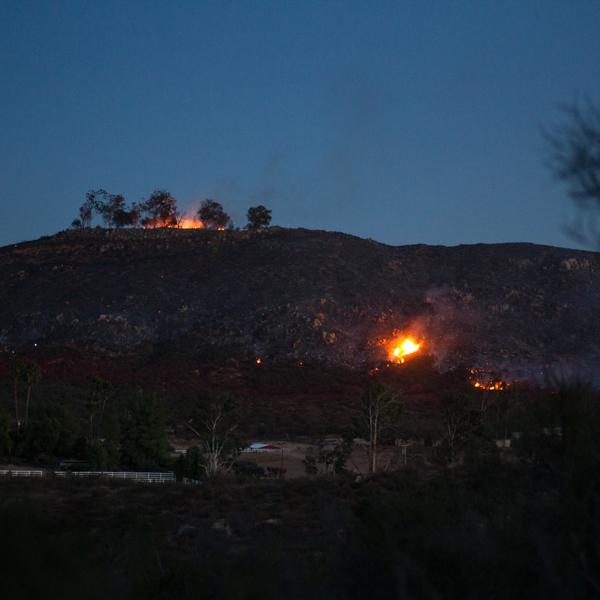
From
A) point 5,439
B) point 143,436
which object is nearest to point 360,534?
point 143,436

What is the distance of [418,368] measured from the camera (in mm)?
74562

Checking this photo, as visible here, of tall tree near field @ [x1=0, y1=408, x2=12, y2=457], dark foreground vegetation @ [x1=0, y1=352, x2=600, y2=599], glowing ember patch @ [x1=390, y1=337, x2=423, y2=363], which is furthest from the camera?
glowing ember patch @ [x1=390, y1=337, x2=423, y2=363]

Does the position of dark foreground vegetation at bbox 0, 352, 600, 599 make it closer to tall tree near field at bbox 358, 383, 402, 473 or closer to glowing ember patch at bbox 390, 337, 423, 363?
tall tree near field at bbox 358, 383, 402, 473

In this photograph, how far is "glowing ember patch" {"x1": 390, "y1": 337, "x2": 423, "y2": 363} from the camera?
7731 cm

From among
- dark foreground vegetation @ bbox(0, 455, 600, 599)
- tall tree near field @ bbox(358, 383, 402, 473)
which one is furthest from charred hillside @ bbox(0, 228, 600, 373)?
dark foreground vegetation @ bbox(0, 455, 600, 599)

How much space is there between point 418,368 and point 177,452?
3119cm

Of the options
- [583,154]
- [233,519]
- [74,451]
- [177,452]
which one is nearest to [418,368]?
[177,452]

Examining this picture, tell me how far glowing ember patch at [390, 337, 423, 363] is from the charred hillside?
1.35m

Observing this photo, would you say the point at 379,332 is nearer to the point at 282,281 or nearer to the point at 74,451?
the point at 282,281

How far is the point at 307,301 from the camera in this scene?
85.1m

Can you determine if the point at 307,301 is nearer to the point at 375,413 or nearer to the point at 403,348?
the point at 403,348

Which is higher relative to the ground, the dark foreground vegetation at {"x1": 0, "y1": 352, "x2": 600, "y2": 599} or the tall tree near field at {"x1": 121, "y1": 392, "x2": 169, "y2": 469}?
the tall tree near field at {"x1": 121, "y1": 392, "x2": 169, "y2": 469}

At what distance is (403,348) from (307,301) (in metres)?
11.3

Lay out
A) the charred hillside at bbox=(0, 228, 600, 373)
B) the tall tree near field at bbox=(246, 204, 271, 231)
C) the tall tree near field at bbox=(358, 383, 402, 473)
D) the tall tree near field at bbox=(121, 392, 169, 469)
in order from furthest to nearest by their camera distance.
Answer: the tall tree near field at bbox=(246, 204, 271, 231)
the charred hillside at bbox=(0, 228, 600, 373)
the tall tree near field at bbox=(121, 392, 169, 469)
the tall tree near field at bbox=(358, 383, 402, 473)
